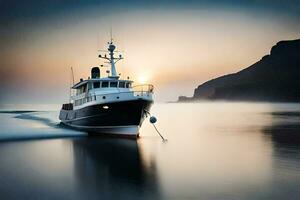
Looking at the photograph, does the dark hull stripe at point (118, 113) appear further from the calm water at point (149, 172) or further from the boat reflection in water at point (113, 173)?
the calm water at point (149, 172)

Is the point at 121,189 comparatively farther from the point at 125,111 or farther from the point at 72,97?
the point at 72,97

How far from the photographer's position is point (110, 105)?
2008 cm

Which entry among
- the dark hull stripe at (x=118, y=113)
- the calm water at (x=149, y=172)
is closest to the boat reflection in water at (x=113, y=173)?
the calm water at (x=149, y=172)

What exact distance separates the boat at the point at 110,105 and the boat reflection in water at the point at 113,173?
84.5 inches

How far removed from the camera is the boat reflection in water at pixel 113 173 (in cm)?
864

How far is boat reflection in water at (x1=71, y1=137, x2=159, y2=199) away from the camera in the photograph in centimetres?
864

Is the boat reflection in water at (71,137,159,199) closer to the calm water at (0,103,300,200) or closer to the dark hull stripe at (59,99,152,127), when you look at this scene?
the calm water at (0,103,300,200)

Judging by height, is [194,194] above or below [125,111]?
below

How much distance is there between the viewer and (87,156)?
15234 mm

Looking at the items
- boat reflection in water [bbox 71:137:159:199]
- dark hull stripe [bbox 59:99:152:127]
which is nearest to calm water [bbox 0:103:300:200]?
boat reflection in water [bbox 71:137:159:199]

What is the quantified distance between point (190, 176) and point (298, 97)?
18198 cm

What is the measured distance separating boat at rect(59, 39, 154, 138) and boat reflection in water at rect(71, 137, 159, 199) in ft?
7.04

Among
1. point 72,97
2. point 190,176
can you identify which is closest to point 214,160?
point 190,176

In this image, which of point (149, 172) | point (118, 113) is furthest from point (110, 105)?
point (149, 172)
